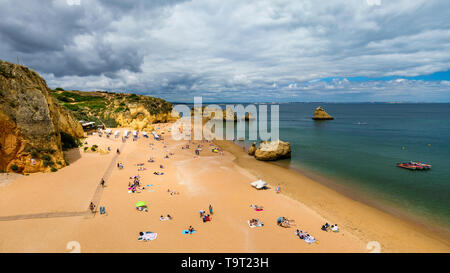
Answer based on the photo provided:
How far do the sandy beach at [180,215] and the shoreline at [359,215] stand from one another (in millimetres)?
89

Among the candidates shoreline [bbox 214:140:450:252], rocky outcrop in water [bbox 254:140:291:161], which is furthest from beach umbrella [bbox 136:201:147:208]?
rocky outcrop in water [bbox 254:140:291:161]

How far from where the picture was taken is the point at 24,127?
1920 cm

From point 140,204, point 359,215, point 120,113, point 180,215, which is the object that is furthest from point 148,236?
point 120,113

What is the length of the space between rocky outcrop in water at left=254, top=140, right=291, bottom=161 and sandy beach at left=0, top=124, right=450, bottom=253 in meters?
7.73

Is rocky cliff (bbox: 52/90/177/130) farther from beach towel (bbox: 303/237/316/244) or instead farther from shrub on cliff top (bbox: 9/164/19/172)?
beach towel (bbox: 303/237/316/244)

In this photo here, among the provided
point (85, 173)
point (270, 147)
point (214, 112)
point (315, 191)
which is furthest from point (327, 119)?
point (85, 173)

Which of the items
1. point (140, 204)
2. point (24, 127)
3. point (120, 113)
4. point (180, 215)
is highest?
point (120, 113)

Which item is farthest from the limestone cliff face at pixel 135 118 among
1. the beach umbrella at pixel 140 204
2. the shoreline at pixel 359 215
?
the beach umbrella at pixel 140 204

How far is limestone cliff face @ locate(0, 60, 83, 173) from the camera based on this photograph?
18.5 meters

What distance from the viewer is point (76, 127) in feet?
115

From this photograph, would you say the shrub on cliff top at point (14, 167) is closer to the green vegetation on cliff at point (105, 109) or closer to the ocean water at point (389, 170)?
the ocean water at point (389, 170)

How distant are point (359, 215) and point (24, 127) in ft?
109

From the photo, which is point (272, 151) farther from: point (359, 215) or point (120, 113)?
point (120, 113)

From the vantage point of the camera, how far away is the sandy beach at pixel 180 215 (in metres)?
12.0
